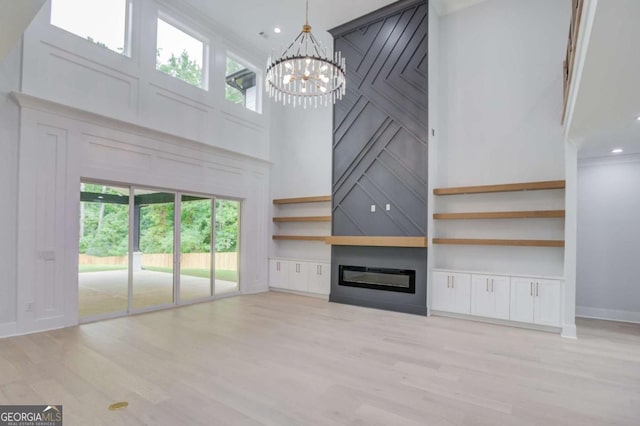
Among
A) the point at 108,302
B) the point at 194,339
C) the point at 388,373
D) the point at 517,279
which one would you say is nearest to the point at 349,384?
the point at 388,373

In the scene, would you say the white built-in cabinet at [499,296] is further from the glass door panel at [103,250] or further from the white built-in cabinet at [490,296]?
the glass door panel at [103,250]

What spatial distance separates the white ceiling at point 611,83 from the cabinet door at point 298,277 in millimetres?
5400

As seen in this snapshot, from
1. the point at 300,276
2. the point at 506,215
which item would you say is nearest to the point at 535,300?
the point at 506,215

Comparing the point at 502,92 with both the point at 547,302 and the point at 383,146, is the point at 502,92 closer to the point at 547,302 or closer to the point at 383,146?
the point at 383,146

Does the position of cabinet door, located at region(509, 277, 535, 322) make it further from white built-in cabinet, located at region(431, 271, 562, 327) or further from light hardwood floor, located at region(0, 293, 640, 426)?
light hardwood floor, located at region(0, 293, 640, 426)

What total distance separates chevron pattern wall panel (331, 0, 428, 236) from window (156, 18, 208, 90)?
286 cm

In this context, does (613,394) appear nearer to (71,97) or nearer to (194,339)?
(194,339)

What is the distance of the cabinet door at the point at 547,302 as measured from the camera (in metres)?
4.84

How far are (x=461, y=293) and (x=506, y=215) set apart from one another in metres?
1.47

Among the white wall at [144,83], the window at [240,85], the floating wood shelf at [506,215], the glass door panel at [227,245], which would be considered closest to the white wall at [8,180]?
the white wall at [144,83]

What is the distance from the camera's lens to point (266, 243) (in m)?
8.13

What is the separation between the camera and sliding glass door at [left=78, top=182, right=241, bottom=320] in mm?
5254

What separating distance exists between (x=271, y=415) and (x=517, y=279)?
4.33 metres

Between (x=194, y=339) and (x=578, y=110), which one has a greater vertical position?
(x=578, y=110)
